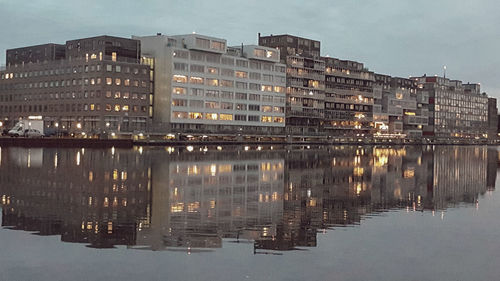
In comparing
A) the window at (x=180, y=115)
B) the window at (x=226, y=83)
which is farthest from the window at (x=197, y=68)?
the window at (x=180, y=115)

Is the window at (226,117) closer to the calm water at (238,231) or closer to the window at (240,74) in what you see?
the window at (240,74)

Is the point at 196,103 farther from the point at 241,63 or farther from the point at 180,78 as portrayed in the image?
the point at 241,63

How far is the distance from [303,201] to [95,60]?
14410 cm

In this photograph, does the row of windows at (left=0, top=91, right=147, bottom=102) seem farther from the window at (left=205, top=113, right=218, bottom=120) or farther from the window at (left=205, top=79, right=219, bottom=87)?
the window at (left=205, top=79, right=219, bottom=87)

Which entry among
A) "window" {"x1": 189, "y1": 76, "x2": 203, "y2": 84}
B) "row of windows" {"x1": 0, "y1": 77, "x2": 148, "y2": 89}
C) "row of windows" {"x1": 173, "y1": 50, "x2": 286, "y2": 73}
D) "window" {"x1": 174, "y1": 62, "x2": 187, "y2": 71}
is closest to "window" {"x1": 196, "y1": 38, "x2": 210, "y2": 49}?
"row of windows" {"x1": 173, "y1": 50, "x2": 286, "y2": 73}

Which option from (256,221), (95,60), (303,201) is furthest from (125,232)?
(95,60)

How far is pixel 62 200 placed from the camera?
3397 cm

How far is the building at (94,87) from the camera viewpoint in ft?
556

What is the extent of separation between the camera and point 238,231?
25.9 metres

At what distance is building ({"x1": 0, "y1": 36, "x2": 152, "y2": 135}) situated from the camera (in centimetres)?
→ 16938

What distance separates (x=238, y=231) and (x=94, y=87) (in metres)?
152

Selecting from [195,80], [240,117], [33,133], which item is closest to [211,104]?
[195,80]

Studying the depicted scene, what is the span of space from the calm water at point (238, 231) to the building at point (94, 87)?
122914 millimetres

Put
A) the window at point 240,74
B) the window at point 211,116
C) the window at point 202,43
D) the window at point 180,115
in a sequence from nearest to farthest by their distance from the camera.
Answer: the window at point 180,115, the window at point 202,43, the window at point 211,116, the window at point 240,74
